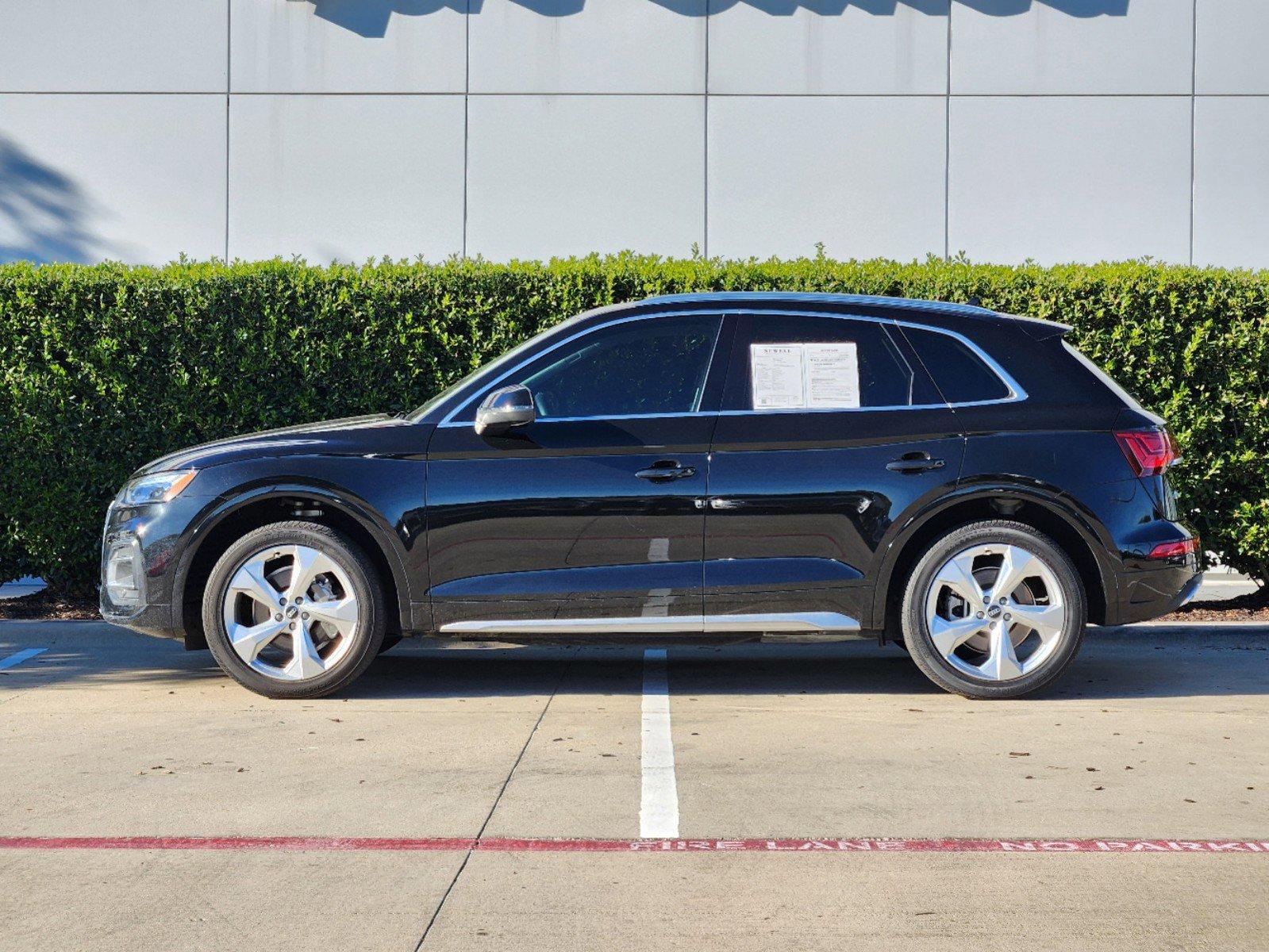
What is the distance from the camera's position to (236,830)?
426 cm

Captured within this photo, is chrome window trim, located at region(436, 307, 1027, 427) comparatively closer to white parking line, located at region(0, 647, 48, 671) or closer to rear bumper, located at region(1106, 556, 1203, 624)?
rear bumper, located at region(1106, 556, 1203, 624)

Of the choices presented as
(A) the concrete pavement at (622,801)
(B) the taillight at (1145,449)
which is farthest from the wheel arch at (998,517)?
(A) the concrete pavement at (622,801)

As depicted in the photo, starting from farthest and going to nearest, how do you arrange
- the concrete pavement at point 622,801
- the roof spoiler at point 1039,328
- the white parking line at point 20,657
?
1. the white parking line at point 20,657
2. the roof spoiler at point 1039,328
3. the concrete pavement at point 622,801

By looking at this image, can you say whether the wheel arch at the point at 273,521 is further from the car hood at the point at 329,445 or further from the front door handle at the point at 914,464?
the front door handle at the point at 914,464

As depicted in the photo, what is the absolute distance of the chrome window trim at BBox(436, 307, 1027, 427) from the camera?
6.22m

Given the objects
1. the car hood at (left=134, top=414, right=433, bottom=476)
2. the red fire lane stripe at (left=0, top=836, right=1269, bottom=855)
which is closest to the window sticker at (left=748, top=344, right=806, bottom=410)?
the car hood at (left=134, top=414, right=433, bottom=476)

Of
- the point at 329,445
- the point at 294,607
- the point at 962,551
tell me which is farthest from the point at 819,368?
the point at 294,607

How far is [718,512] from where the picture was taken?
609 cm

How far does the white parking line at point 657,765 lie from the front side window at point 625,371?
1345 mm

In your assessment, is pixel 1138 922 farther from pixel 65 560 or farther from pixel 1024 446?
pixel 65 560

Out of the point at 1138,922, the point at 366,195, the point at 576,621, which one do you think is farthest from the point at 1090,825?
the point at 366,195

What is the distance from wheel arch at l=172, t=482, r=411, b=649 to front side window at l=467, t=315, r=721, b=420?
0.71 m

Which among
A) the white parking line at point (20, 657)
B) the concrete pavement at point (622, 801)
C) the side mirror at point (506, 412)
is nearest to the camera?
the concrete pavement at point (622, 801)

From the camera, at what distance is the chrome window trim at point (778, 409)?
622 centimetres
